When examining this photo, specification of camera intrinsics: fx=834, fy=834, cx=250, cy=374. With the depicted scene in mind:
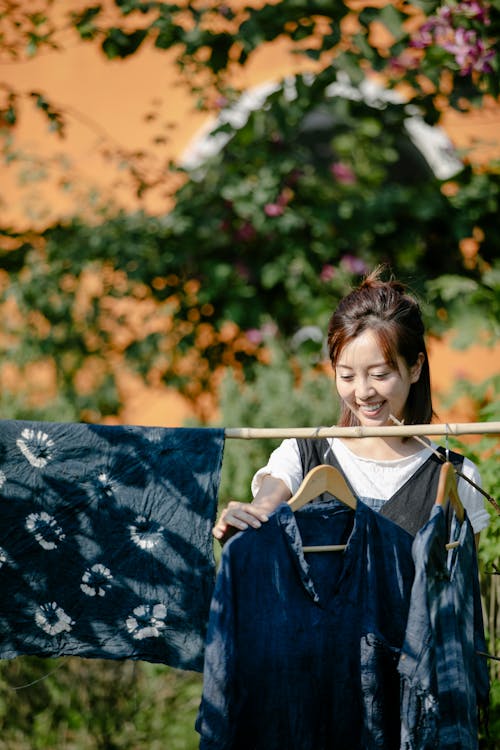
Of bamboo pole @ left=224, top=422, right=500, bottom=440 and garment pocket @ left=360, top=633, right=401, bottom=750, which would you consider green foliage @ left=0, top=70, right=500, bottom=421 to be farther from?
garment pocket @ left=360, top=633, right=401, bottom=750

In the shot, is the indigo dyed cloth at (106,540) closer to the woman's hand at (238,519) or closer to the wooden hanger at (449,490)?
the woman's hand at (238,519)

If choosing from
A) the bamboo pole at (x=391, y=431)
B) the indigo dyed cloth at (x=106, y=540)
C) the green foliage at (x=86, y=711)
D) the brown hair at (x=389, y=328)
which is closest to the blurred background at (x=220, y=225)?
the green foliage at (x=86, y=711)

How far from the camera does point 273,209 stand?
192 inches

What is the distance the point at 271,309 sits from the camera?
5.29 meters

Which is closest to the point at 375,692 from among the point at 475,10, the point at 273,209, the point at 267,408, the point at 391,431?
the point at 391,431

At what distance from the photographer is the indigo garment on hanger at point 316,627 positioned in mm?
1870

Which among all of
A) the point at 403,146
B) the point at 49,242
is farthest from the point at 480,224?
the point at 49,242

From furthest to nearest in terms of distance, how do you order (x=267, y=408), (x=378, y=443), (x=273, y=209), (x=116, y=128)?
(x=116, y=128) < (x=273, y=209) < (x=267, y=408) < (x=378, y=443)

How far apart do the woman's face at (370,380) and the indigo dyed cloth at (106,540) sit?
0.38 meters

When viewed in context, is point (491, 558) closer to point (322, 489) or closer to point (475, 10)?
point (322, 489)

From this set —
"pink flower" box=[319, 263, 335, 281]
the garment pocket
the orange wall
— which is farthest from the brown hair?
the orange wall

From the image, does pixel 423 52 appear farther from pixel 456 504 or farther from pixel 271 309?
pixel 456 504

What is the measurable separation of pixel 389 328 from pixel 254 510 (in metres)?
0.60

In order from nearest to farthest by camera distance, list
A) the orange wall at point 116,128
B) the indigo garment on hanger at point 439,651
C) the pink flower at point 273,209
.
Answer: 1. the indigo garment on hanger at point 439,651
2. the pink flower at point 273,209
3. the orange wall at point 116,128
